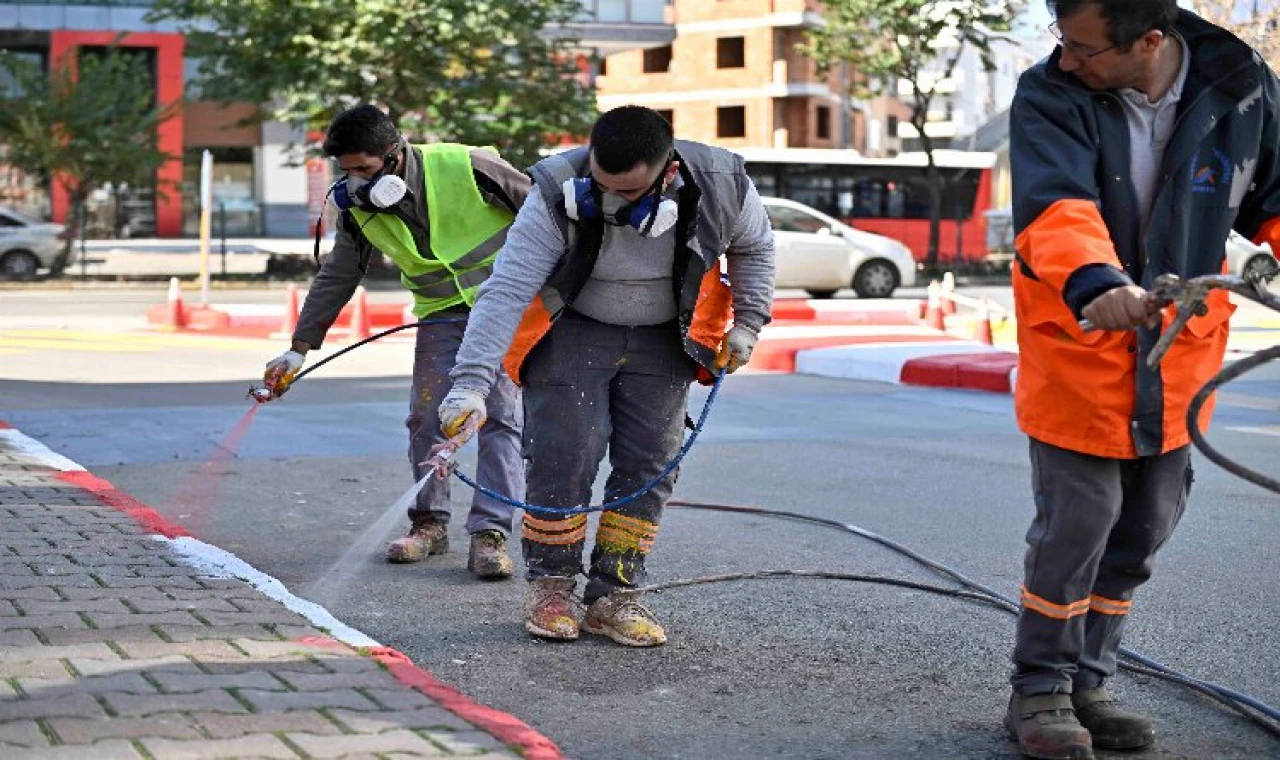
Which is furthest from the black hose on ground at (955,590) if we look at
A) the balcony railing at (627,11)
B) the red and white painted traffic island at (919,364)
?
the balcony railing at (627,11)

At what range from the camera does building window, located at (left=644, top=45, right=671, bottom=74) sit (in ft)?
239

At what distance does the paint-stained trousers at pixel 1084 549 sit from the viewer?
4363 millimetres

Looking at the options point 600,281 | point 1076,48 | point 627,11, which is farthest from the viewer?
point 627,11

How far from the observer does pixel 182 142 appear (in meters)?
61.2

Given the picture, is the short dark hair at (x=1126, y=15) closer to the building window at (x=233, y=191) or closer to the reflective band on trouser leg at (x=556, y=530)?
the reflective band on trouser leg at (x=556, y=530)

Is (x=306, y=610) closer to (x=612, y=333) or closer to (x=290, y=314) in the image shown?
(x=612, y=333)

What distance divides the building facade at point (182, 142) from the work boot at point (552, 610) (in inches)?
1869

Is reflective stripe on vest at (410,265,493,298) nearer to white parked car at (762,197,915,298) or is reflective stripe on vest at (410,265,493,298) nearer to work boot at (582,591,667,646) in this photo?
work boot at (582,591,667,646)

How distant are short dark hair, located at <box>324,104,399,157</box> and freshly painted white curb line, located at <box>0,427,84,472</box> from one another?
9.36 feet

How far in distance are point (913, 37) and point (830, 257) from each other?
15.4m

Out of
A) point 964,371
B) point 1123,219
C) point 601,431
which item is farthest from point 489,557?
point 964,371

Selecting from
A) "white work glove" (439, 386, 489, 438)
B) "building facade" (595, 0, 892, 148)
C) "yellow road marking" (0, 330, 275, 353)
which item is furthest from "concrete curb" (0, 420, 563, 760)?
"building facade" (595, 0, 892, 148)

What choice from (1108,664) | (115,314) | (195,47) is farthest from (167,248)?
(1108,664)

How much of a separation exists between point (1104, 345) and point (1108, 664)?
2.85 ft
